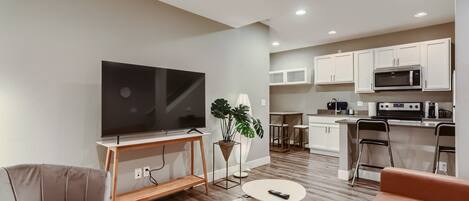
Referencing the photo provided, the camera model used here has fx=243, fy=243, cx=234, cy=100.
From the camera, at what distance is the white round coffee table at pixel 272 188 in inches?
81.8

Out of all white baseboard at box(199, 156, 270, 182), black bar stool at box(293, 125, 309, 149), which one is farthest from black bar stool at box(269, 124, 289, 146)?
white baseboard at box(199, 156, 270, 182)

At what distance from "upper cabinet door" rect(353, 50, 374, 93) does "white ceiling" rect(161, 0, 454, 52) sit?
0.46 m

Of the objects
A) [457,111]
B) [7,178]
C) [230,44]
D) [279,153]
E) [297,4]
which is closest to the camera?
[7,178]

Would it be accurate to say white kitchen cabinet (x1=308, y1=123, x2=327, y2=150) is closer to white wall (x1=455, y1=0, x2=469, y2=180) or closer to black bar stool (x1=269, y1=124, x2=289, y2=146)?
black bar stool (x1=269, y1=124, x2=289, y2=146)

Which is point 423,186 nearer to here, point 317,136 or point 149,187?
point 149,187

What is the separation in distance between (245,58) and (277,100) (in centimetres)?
304

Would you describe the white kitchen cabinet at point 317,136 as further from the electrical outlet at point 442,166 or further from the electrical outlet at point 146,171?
the electrical outlet at point 146,171

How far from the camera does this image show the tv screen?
2418mm

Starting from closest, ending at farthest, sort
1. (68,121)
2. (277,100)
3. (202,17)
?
(68,121)
(202,17)
(277,100)

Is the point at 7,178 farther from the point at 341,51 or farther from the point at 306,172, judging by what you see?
the point at 341,51

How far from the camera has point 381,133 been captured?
3.52 meters

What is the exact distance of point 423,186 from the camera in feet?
6.31

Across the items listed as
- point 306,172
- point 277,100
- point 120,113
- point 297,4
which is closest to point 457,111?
point 297,4

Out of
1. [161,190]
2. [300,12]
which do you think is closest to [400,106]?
[300,12]
